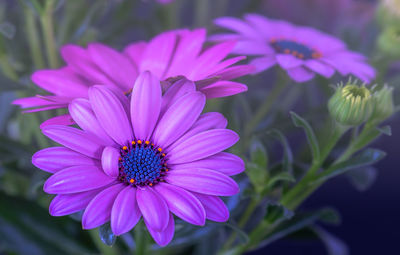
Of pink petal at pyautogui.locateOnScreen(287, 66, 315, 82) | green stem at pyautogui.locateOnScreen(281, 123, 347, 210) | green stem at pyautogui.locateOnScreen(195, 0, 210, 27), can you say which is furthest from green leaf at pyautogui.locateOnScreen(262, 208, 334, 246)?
green stem at pyautogui.locateOnScreen(195, 0, 210, 27)

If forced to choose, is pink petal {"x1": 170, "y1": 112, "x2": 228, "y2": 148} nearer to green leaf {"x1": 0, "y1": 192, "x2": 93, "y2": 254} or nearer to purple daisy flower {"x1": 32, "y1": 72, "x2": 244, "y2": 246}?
purple daisy flower {"x1": 32, "y1": 72, "x2": 244, "y2": 246}

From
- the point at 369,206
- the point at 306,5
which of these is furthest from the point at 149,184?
the point at 369,206

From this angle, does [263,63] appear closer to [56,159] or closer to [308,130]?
[308,130]

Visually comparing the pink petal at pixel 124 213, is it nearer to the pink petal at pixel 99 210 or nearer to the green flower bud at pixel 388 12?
the pink petal at pixel 99 210

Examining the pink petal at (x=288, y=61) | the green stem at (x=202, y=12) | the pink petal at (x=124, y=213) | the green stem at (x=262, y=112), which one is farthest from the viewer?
the green stem at (x=202, y=12)

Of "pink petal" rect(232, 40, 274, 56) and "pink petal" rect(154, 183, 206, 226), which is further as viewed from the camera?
"pink petal" rect(232, 40, 274, 56)

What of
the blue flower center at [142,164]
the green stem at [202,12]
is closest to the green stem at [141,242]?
the blue flower center at [142,164]
